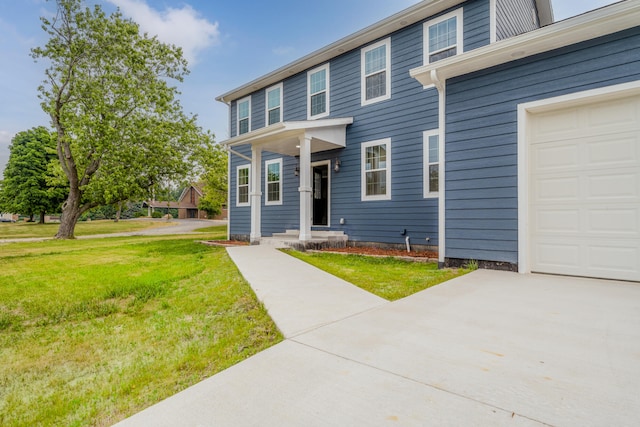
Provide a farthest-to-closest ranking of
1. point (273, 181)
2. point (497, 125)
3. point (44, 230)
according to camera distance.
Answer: point (44, 230) → point (273, 181) → point (497, 125)

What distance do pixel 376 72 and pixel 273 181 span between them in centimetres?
450

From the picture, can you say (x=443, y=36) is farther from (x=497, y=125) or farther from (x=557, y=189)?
(x=557, y=189)

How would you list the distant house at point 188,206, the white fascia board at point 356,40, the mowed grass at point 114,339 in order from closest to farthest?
1. the mowed grass at point 114,339
2. the white fascia board at point 356,40
3. the distant house at point 188,206

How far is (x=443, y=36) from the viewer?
22.7 ft

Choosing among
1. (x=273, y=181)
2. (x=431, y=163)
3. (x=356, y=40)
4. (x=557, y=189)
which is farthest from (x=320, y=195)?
(x=557, y=189)

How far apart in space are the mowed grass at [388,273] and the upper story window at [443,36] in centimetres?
446

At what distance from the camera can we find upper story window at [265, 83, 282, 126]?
33.9ft

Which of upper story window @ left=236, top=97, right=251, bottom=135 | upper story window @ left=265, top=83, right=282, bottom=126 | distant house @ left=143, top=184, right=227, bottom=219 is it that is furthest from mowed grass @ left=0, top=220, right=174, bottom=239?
distant house @ left=143, top=184, right=227, bottom=219

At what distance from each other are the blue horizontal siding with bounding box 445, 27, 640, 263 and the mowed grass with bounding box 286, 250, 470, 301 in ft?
2.17

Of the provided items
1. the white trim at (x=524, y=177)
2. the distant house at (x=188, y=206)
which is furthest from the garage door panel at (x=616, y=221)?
the distant house at (x=188, y=206)

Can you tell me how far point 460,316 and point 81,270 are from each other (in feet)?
21.6

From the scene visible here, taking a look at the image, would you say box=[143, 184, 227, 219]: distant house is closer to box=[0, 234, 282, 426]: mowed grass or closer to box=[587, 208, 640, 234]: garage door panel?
box=[0, 234, 282, 426]: mowed grass

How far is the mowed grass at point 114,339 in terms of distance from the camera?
1.76 meters

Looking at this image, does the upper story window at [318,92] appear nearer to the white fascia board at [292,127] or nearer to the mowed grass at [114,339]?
the white fascia board at [292,127]
